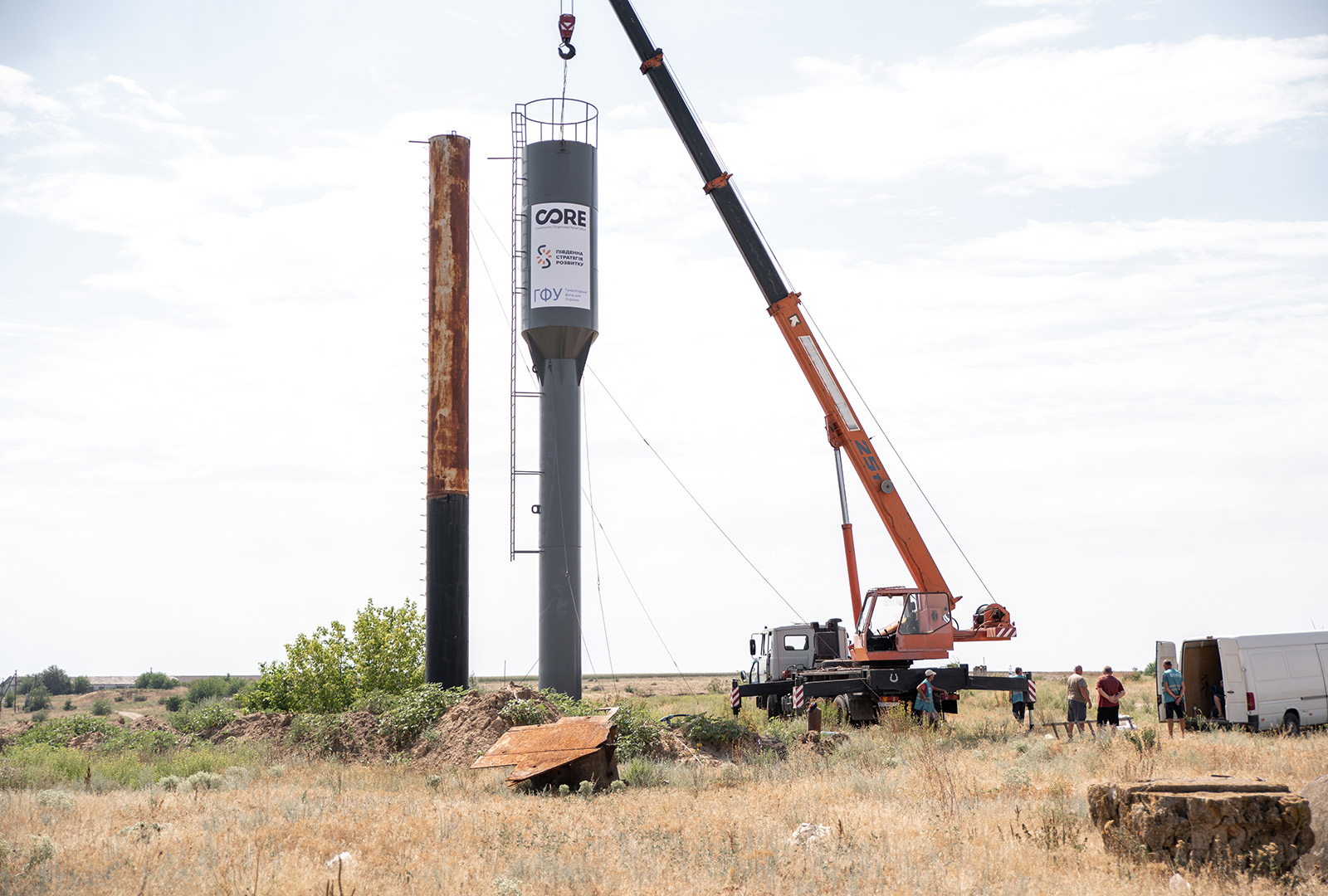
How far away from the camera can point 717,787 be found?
610 inches

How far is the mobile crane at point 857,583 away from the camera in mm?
22672

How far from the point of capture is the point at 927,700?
22281 mm

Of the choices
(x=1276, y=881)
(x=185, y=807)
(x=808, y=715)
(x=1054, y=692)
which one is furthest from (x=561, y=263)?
(x=1054, y=692)

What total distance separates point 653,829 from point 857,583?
12.7 m

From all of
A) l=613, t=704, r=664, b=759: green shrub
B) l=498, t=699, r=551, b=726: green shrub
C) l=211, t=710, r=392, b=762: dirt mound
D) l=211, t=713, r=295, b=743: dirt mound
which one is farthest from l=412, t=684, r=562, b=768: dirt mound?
l=211, t=713, r=295, b=743: dirt mound

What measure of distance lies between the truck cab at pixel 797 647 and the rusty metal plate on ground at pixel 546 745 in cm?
1276

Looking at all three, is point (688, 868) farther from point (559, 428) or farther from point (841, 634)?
point (841, 634)

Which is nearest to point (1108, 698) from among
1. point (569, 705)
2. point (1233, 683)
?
point (1233, 683)

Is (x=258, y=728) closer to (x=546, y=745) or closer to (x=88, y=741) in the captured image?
(x=88, y=741)

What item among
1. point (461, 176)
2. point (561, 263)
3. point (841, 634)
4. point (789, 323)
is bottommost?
point (841, 634)

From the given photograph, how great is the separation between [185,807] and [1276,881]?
12603 mm

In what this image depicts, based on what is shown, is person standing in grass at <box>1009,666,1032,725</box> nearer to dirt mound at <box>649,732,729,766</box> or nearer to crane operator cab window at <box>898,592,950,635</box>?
crane operator cab window at <box>898,592,950,635</box>

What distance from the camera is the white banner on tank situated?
25.6 m

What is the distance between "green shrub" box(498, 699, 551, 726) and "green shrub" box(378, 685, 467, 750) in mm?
2229
